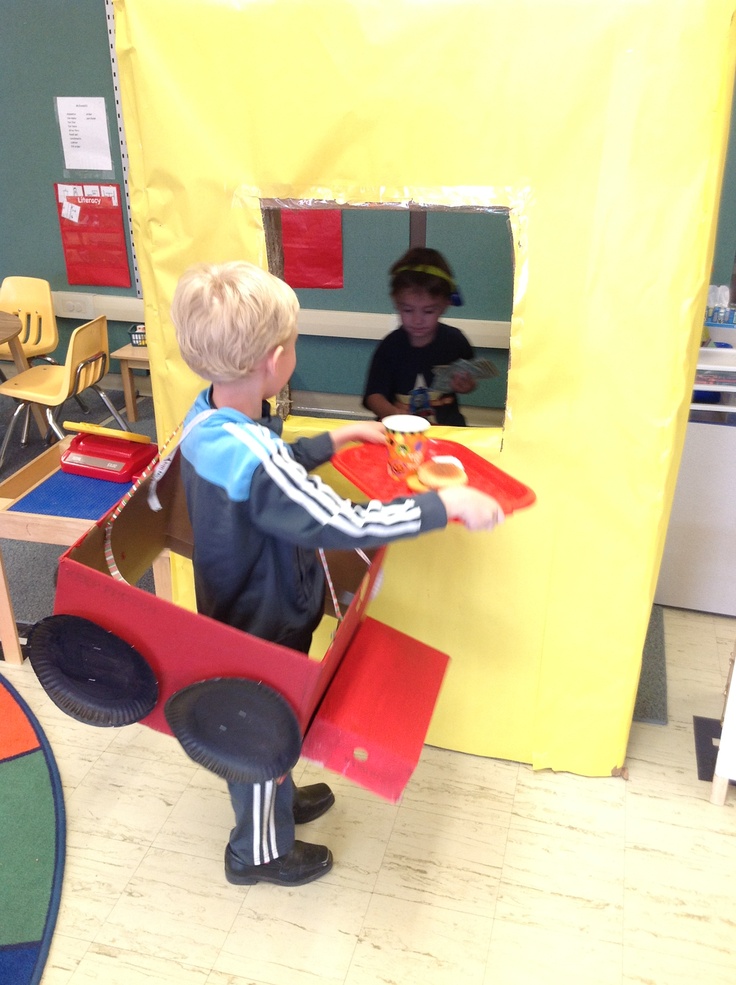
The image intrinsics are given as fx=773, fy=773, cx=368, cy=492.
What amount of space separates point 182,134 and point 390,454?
2.61 feet

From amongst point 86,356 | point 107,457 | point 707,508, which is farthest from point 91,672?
point 86,356

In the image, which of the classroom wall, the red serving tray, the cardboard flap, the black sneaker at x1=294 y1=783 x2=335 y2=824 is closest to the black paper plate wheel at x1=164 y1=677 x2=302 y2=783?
the cardboard flap

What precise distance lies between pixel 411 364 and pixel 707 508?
43.6 inches

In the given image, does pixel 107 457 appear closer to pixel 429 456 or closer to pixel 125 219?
pixel 429 456

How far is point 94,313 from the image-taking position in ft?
15.2

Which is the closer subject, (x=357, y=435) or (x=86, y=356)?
(x=357, y=435)

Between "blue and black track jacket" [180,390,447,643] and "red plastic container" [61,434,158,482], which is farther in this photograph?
"red plastic container" [61,434,158,482]

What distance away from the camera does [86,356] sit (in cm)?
359

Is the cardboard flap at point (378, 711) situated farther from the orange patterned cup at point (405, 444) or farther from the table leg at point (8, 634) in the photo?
the table leg at point (8, 634)

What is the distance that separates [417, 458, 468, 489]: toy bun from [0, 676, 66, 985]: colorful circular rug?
1.21m

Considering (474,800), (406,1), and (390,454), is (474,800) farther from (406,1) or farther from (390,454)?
(406,1)

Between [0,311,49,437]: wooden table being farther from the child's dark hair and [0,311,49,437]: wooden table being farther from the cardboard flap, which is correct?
the cardboard flap

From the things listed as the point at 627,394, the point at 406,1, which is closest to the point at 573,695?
the point at 627,394

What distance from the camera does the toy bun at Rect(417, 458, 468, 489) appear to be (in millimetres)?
1373
